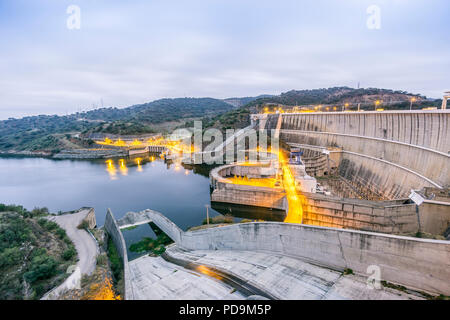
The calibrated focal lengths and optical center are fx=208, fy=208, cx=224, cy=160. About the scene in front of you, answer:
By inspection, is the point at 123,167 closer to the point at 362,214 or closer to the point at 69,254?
the point at 69,254

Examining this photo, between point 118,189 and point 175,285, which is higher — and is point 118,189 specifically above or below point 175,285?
below

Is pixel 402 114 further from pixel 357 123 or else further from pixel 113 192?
pixel 113 192

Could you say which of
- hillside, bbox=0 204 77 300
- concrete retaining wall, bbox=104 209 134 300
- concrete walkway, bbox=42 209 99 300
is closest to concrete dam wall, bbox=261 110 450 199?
concrete retaining wall, bbox=104 209 134 300

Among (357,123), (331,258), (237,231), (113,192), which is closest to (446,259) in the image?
(331,258)

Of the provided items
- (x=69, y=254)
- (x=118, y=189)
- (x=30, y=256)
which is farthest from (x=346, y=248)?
(x=118, y=189)

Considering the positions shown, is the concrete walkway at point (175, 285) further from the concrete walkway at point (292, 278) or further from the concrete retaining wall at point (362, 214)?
the concrete retaining wall at point (362, 214)
